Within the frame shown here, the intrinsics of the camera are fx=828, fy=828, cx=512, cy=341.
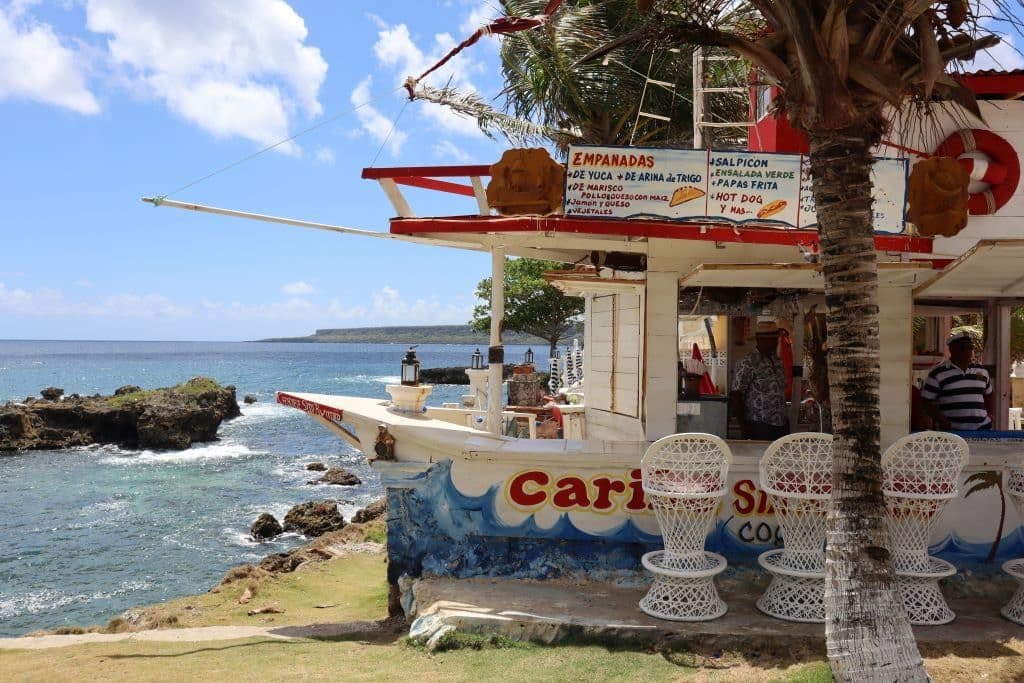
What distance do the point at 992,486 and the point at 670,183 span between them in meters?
4.15

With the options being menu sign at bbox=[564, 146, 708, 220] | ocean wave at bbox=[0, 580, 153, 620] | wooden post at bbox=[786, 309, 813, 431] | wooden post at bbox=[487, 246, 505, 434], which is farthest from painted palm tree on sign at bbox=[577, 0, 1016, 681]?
ocean wave at bbox=[0, 580, 153, 620]

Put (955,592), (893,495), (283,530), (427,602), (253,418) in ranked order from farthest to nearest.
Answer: (253,418), (283,530), (955,592), (427,602), (893,495)

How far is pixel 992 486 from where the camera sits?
25.3 ft

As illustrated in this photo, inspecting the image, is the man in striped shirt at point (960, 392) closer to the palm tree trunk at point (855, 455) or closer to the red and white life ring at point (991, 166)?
the red and white life ring at point (991, 166)

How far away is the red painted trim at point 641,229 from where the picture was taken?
729 cm

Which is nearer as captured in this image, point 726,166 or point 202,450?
point 726,166

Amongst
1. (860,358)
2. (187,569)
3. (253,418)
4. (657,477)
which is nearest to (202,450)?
(253,418)

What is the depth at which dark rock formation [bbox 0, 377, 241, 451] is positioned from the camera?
37.6 m

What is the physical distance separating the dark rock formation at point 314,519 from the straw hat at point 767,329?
14.1 meters

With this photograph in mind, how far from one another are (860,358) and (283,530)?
701 inches

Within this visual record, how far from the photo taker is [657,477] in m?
6.77

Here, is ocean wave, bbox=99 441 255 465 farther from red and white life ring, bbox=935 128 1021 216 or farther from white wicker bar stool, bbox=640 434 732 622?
red and white life ring, bbox=935 128 1021 216

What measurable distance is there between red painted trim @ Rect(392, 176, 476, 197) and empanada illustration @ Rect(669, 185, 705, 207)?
1932 mm

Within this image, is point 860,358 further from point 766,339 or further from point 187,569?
point 187,569
